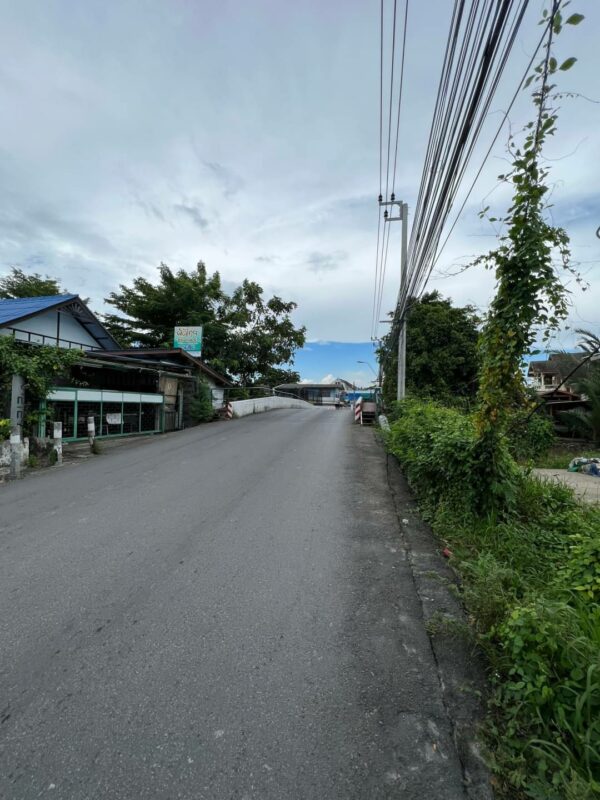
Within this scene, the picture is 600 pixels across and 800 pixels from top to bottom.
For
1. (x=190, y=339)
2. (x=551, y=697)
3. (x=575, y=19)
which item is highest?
(x=190, y=339)

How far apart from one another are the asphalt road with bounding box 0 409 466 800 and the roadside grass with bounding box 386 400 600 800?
1.12 feet

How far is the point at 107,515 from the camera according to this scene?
4926 millimetres

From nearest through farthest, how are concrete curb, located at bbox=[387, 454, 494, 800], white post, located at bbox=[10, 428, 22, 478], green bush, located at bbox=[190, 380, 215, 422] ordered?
concrete curb, located at bbox=[387, 454, 494, 800]
white post, located at bbox=[10, 428, 22, 478]
green bush, located at bbox=[190, 380, 215, 422]

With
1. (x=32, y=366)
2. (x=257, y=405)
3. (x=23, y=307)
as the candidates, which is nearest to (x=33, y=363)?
(x=32, y=366)

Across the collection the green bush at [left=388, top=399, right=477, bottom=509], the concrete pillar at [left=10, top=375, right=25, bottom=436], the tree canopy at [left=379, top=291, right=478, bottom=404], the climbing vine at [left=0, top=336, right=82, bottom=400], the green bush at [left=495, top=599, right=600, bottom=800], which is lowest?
the green bush at [left=495, top=599, right=600, bottom=800]

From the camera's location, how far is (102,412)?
1234 cm

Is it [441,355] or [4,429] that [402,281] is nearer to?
[441,355]

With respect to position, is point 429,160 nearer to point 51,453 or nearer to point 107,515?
point 107,515

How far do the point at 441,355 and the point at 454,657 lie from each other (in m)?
16.8

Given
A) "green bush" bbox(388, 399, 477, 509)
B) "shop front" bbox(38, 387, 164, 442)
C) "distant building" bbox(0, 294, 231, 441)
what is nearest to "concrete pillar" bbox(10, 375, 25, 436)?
"distant building" bbox(0, 294, 231, 441)

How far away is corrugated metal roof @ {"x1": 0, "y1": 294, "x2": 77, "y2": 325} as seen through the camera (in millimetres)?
11939

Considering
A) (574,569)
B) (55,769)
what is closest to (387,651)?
(574,569)

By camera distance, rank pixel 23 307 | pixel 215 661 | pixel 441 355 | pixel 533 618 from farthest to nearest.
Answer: pixel 441 355, pixel 23 307, pixel 215 661, pixel 533 618

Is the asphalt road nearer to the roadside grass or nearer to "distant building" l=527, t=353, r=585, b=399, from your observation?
the roadside grass
